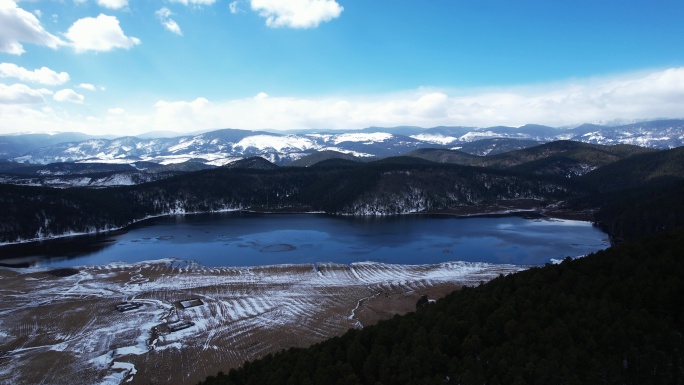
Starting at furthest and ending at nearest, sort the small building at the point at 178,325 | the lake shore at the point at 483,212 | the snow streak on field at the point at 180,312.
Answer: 1. the lake shore at the point at 483,212
2. the small building at the point at 178,325
3. the snow streak on field at the point at 180,312

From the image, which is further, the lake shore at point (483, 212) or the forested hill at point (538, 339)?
the lake shore at point (483, 212)

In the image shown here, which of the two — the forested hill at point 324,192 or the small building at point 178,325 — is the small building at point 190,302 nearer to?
the small building at point 178,325

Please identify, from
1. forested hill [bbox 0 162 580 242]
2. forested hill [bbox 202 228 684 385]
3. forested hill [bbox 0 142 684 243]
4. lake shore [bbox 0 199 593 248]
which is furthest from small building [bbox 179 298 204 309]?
forested hill [bbox 0 162 580 242]

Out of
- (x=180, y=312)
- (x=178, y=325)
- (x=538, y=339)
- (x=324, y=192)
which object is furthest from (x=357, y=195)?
(x=538, y=339)

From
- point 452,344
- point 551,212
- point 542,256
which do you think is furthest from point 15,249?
point 551,212

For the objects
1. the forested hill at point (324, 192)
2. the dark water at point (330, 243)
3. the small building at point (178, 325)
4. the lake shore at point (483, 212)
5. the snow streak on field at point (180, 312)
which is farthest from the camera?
the forested hill at point (324, 192)

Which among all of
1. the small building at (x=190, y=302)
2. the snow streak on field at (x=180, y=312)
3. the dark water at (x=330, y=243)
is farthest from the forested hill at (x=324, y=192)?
the small building at (x=190, y=302)

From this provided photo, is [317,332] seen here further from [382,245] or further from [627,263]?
[382,245]

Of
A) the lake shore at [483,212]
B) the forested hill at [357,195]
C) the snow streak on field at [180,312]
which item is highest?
the forested hill at [357,195]
